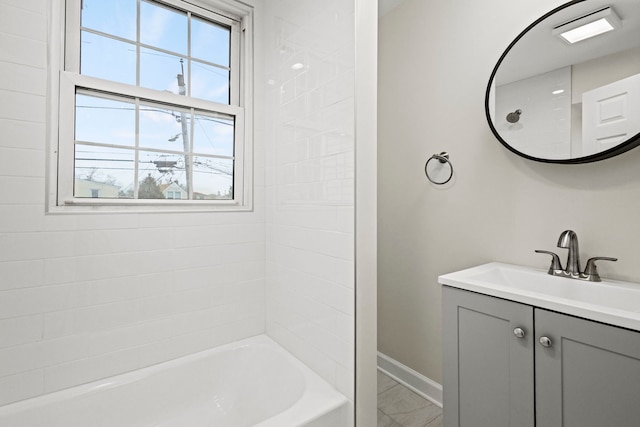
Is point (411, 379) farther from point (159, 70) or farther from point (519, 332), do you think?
point (159, 70)

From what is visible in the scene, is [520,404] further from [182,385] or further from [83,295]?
[83,295]

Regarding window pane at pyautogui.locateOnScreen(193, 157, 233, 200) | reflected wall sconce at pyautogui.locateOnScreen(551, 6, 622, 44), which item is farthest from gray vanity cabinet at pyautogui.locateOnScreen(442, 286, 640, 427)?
window pane at pyautogui.locateOnScreen(193, 157, 233, 200)

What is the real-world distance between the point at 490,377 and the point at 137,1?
7.89ft

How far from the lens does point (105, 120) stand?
1.56 meters

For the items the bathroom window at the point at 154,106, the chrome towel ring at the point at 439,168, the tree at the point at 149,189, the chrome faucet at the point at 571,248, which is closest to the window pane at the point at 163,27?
the bathroom window at the point at 154,106

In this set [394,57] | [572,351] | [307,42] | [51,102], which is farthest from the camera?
[394,57]

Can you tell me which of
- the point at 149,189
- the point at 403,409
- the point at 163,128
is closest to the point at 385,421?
the point at 403,409

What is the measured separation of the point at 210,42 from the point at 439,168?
1583mm

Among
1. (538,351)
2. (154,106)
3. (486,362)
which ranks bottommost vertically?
(486,362)

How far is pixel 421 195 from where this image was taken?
6.88 ft

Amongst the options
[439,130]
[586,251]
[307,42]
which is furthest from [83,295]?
[586,251]

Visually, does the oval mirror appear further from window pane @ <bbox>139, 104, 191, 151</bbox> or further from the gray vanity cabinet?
window pane @ <bbox>139, 104, 191, 151</bbox>

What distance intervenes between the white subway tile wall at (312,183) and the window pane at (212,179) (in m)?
0.24

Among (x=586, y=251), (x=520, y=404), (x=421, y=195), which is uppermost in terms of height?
(x=421, y=195)
